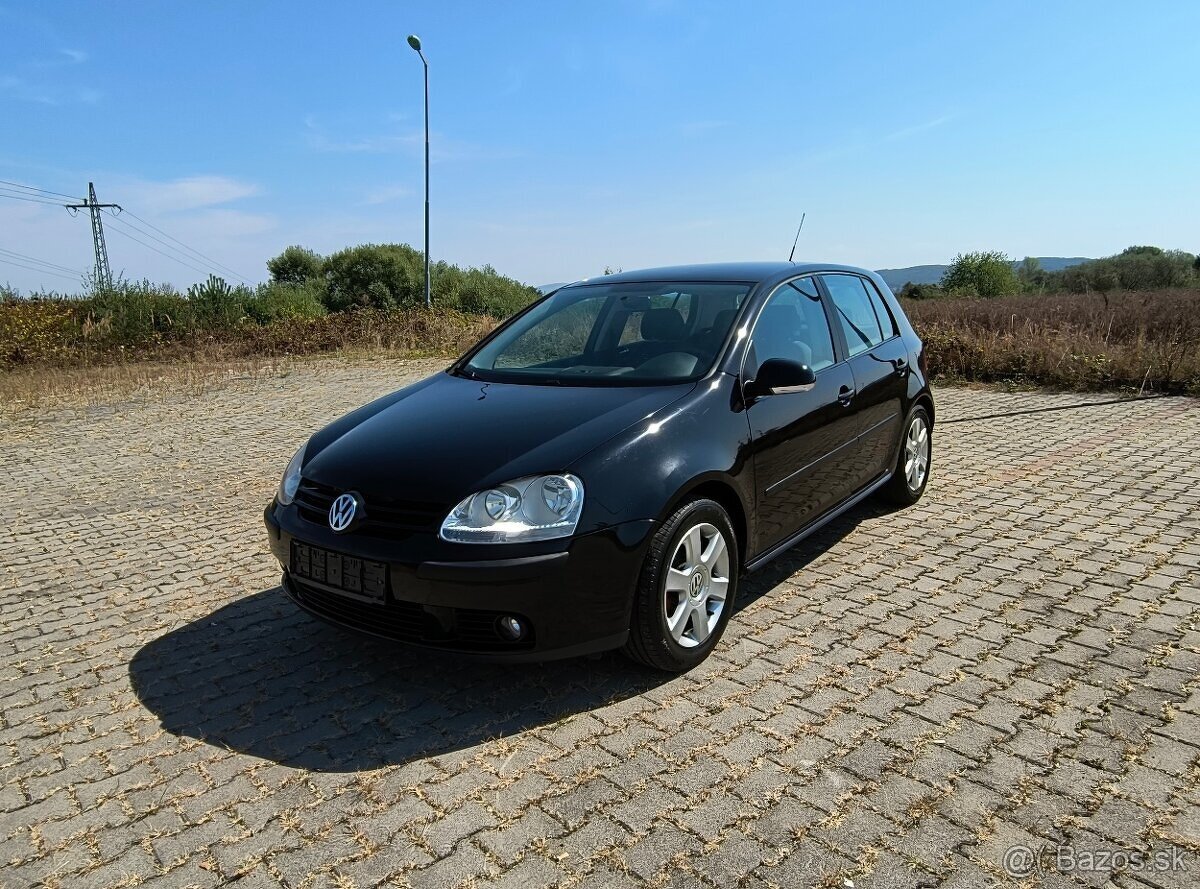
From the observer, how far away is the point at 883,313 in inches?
227

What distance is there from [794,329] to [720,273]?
1.78ft

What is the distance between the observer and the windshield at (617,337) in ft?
13.3

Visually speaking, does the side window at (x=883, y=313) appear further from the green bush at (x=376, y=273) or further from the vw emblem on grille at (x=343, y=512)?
the green bush at (x=376, y=273)

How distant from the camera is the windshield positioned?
13.3 feet

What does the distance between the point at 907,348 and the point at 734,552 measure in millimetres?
2823

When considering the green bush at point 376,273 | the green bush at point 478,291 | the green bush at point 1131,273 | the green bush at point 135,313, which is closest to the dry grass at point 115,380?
the green bush at point 135,313

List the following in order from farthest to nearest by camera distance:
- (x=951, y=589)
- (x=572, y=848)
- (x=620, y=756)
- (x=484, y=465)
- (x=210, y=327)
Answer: (x=210, y=327)
(x=951, y=589)
(x=484, y=465)
(x=620, y=756)
(x=572, y=848)

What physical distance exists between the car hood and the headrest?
0.56m

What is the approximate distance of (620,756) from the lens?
2.96 metres

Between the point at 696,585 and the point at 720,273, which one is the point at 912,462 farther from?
the point at 696,585

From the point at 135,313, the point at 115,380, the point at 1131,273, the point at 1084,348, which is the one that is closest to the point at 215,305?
the point at 135,313

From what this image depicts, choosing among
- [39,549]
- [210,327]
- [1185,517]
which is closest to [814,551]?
[1185,517]

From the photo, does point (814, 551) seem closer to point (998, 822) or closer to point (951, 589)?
point (951, 589)

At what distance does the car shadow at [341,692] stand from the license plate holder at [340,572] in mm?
235
